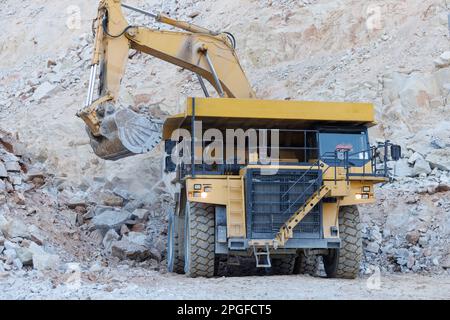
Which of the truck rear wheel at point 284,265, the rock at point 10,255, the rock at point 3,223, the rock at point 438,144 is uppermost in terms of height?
the rock at point 438,144

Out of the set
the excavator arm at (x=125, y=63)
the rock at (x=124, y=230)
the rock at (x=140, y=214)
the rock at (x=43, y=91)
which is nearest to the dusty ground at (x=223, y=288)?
the excavator arm at (x=125, y=63)

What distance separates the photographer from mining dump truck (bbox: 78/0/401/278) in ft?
33.2

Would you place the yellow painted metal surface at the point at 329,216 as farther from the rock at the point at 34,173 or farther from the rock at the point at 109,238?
the rock at the point at 34,173

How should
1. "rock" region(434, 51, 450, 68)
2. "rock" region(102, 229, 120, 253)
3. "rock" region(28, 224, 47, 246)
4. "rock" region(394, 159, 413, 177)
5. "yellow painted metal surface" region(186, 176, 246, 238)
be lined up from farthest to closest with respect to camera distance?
"rock" region(434, 51, 450, 68)
"rock" region(394, 159, 413, 177)
"rock" region(102, 229, 120, 253)
"rock" region(28, 224, 47, 246)
"yellow painted metal surface" region(186, 176, 246, 238)

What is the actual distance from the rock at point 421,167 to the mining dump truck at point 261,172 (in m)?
4.10

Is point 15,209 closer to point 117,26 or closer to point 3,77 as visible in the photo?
point 117,26

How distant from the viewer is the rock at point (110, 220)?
44.9 ft

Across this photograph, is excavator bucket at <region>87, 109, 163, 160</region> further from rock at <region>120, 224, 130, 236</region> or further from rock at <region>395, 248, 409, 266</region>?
rock at <region>395, 248, 409, 266</region>

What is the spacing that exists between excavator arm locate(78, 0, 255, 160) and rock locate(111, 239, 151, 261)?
1.74 metres

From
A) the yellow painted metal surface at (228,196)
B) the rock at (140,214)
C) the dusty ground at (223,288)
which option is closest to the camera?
the dusty ground at (223,288)

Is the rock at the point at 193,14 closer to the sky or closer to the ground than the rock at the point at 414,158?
closer to the sky

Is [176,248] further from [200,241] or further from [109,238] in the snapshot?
[109,238]

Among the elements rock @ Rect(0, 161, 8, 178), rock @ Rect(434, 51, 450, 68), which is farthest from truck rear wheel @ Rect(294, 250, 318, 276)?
rock @ Rect(434, 51, 450, 68)

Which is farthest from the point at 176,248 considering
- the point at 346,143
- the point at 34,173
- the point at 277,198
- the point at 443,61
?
the point at 443,61
